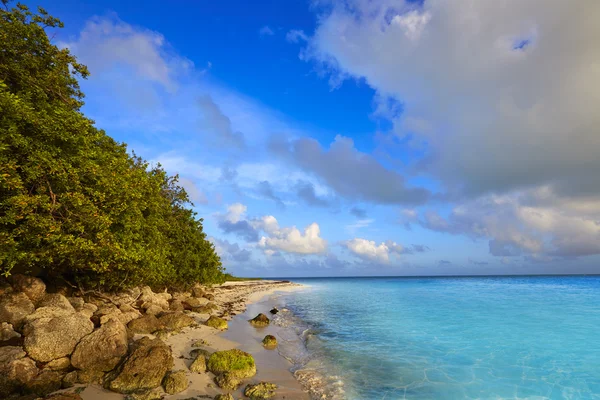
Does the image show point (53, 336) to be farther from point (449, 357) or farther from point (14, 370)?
point (449, 357)

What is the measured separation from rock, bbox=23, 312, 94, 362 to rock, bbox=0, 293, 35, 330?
1351 mm

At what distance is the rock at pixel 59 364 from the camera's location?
1121 centimetres

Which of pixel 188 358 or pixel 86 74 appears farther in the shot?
pixel 86 74

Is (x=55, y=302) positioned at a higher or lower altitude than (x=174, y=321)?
higher

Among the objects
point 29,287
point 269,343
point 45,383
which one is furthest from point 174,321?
point 45,383

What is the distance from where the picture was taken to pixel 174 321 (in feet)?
66.1

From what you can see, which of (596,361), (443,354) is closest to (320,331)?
(443,354)

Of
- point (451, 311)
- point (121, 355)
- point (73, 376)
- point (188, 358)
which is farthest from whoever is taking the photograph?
point (451, 311)

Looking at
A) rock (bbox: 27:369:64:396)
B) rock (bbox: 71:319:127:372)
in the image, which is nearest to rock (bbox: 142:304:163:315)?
rock (bbox: 71:319:127:372)

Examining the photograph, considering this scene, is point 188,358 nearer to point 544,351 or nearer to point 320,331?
point 320,331

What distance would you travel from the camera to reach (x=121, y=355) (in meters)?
12.1

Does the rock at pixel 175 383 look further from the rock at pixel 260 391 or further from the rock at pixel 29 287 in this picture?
the rock at pixel 29 287

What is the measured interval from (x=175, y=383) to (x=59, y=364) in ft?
15.5

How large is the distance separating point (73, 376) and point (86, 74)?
1563 cm
